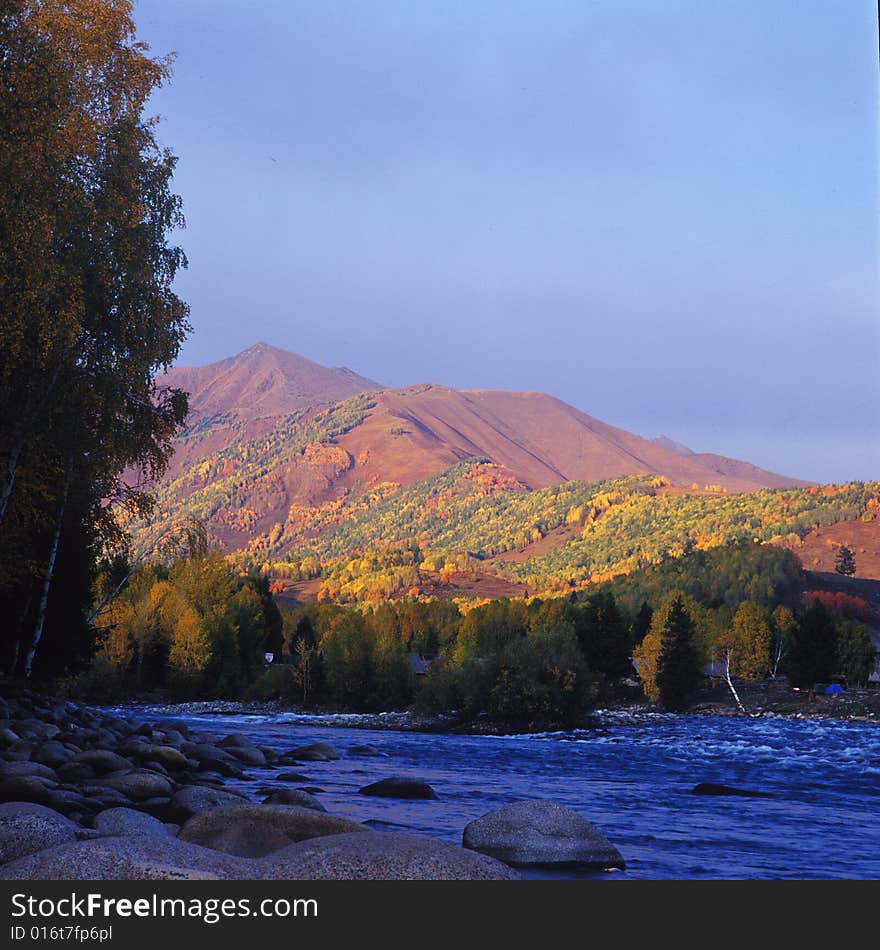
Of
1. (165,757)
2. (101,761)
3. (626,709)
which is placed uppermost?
(101,761)

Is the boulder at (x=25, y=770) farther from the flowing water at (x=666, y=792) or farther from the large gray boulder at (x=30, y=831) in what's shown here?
the flowing water at (x=666, y=792)

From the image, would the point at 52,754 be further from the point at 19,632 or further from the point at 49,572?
the point at 19,632

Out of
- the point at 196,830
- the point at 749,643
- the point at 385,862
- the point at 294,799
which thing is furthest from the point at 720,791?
the point at 749,643

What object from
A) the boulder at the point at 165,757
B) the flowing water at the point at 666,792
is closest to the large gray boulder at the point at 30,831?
the flowing water at the point at 666,792

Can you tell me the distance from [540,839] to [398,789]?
8.60 m

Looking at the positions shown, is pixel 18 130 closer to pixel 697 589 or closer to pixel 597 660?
pixel 597 660

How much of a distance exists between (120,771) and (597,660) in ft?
280

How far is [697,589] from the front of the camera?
580ft

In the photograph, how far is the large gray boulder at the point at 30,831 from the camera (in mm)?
9320

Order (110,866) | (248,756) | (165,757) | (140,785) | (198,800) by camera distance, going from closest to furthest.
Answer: (110,866) → (198,800) → (140,785) → (165,757) → (248,756)

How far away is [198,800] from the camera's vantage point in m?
14.1

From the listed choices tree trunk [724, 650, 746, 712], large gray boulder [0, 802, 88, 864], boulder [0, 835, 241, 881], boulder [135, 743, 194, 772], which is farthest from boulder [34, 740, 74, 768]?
tree trunk [724, 650, 746, 712]

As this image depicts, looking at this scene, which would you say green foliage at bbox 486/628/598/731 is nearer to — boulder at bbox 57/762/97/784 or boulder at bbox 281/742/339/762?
boulder at bbox 281/742/339/762
